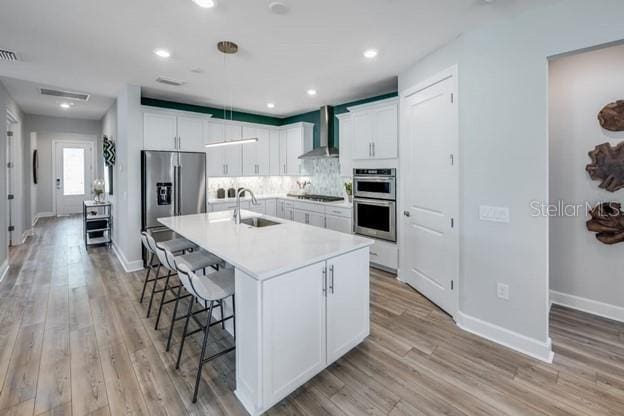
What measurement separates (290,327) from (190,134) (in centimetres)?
419

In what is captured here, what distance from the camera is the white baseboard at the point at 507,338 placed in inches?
92.7

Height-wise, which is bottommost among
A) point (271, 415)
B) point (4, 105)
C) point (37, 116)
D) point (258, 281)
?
point (271, 415)

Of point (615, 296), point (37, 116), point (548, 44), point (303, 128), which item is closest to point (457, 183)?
point (548, 44)

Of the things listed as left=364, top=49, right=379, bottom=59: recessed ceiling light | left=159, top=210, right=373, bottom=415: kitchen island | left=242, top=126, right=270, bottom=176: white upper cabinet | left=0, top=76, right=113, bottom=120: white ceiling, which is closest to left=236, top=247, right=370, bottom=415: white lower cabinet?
left=159, top=210, right=373, bottom=415: kitchen island

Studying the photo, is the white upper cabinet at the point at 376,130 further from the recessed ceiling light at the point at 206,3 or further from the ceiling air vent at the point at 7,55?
the ceiling air vent at the point at 7,55

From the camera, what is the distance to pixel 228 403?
1932 mm

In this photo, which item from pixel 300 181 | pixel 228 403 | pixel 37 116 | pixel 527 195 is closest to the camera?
pixel 228 403

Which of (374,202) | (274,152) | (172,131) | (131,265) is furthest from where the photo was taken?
(274,152)

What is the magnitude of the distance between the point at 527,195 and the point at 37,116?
9982mm

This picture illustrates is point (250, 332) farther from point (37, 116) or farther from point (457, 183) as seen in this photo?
point (37, 116)

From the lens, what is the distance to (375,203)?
14.3 ft

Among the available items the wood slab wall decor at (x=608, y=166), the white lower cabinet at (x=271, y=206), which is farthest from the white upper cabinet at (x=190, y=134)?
the wood slab wall decor at (x=608, y=166)

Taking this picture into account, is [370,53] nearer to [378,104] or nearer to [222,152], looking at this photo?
[378,104]

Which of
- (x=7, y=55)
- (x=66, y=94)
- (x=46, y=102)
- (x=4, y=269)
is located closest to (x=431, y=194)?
(x=7, y=55)
